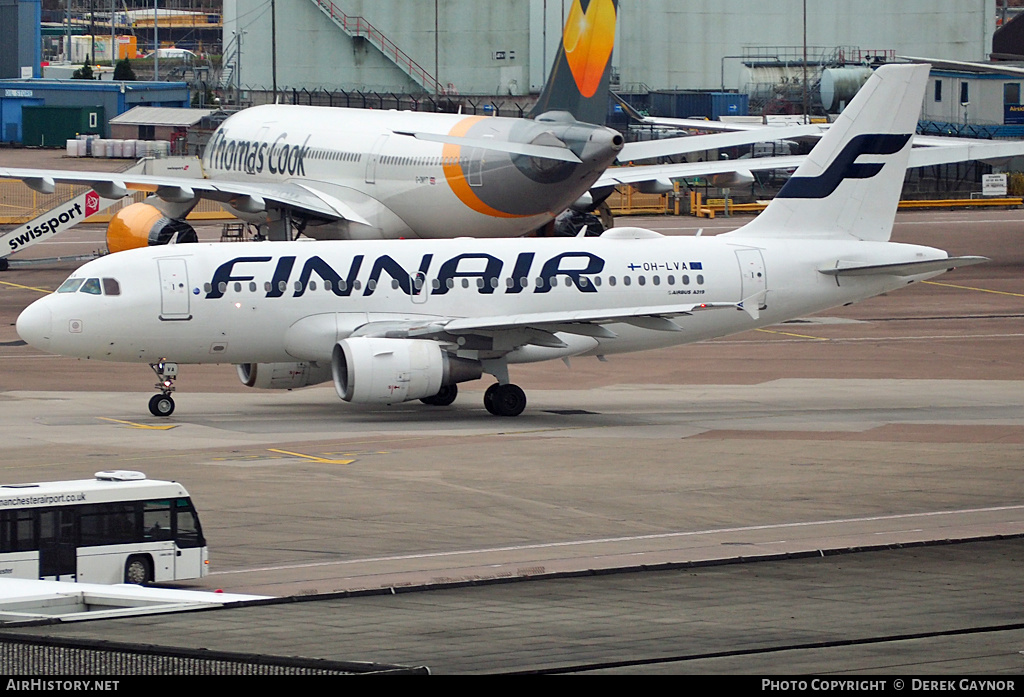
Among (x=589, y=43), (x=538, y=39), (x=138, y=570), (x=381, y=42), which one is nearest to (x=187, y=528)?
(x=138, y=570)

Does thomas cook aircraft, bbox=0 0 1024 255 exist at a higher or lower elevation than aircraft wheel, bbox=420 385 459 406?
higher

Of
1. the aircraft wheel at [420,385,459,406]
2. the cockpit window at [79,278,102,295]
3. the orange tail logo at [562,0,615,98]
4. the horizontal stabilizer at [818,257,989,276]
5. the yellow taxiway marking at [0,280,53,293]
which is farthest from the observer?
the yellow taxiway marking at [0,280,53,293]

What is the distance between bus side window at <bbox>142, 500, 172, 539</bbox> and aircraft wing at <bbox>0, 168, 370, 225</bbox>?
38330mm

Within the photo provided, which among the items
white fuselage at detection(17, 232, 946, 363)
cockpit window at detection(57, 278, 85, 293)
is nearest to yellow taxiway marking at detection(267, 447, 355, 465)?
white fuselage at detection(17, 232, 946, 363)

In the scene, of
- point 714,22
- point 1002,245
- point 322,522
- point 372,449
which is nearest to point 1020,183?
point 1002,245

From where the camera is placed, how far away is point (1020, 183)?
10738cm

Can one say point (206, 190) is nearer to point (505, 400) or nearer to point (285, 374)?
point (285, 374)

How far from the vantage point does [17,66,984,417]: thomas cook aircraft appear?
3944 centimetres

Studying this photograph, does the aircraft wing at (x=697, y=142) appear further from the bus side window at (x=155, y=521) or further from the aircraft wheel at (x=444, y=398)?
the bus side window at (x=155, y=521)

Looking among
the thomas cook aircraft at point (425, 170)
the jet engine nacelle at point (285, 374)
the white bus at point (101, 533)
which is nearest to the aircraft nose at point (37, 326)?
the jet engine nacelle at point (285, 374)

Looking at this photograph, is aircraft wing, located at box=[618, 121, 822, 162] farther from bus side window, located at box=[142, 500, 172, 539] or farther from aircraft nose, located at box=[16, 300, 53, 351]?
bus side window, located at box=[142, 500, 172, 539]

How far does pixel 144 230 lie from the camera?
65.1 meters
